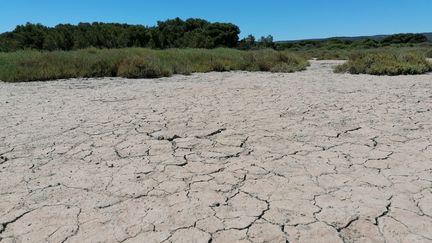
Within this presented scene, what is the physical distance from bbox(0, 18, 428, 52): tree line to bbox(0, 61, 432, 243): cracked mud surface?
20.1 m

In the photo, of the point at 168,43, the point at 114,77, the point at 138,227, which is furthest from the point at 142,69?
the point at 168,43

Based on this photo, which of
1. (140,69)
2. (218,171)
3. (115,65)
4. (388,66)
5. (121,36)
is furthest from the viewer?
(121,36)

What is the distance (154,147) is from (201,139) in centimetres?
58

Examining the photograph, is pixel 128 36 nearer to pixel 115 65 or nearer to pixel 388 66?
pixel 115 65

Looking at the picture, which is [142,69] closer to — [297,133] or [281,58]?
[281,58]

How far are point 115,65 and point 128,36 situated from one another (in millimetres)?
15729

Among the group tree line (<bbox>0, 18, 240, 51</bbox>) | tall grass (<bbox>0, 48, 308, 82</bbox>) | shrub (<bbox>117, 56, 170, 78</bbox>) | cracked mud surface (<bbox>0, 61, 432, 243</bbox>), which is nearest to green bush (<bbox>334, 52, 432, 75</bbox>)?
tall grass (<bbox>0, 48, 308, 82</bbox>)

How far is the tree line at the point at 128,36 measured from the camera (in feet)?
85.3

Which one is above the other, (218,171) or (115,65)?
(115,65)

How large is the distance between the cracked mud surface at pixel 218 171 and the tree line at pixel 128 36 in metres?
20.1

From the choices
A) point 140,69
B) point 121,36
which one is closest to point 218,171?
point 140,69

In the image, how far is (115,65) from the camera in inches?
484

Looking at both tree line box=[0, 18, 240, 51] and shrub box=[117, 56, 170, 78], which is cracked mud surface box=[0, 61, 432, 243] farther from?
tree line box=[0, 18, 240, 51]

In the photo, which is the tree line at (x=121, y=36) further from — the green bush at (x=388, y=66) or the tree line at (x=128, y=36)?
the green bush at (x=388, y=66)
